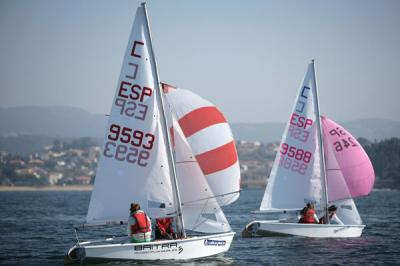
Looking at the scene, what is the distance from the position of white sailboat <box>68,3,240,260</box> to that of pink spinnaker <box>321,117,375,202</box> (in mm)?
9368

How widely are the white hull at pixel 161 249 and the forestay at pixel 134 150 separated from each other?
1.15 meters

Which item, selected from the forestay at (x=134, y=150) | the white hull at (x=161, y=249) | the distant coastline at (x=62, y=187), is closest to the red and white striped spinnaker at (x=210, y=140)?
the forestay at (x=134, y=150)

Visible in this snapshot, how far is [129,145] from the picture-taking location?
69.3 ft

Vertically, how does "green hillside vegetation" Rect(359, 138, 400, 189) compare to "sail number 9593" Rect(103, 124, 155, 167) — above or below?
below

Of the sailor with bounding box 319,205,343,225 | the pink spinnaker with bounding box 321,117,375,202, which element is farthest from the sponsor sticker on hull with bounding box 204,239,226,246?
the pink spinnaker with bounding box 321,117,375,202

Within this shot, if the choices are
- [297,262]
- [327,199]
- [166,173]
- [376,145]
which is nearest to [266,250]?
[297,262]

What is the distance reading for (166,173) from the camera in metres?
21.4

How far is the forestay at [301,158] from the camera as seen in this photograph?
98.4 ft

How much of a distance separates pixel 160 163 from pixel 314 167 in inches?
425

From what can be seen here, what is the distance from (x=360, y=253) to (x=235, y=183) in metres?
6.44

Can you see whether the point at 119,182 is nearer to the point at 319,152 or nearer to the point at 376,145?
the point at 319,152

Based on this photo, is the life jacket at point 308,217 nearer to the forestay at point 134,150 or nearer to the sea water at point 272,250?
the sea water at point 272,250

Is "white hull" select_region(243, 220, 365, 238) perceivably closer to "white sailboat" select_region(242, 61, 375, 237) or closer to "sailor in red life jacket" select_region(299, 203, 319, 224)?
"sailor in red life jacket" select_region(299, 203, 319, 224)

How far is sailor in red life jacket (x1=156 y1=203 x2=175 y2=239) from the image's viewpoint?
70.5 ft
